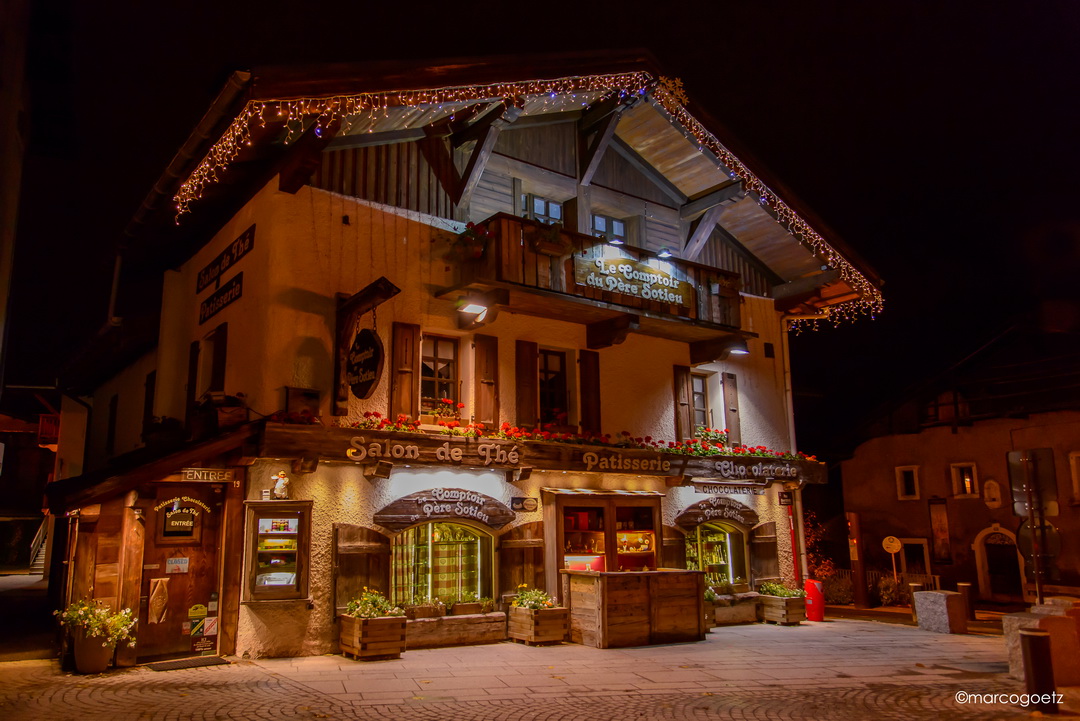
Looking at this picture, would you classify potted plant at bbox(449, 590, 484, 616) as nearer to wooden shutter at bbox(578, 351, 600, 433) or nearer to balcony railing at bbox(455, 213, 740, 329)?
Result: wooden shutter at bbox(578, 351, 600, 433)

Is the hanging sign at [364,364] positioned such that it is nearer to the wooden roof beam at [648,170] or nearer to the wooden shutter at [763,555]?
the wooden roof beam at [648,170]

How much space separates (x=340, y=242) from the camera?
12.9 metres

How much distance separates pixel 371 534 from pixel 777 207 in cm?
1122

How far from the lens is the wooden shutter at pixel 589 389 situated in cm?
1528

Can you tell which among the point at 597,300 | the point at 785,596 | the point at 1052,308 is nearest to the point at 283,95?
the point at 597,300

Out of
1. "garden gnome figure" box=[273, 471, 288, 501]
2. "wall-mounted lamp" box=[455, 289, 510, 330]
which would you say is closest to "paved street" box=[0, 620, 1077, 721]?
"garden gnome figure" box=[273, 471, 288, 501]

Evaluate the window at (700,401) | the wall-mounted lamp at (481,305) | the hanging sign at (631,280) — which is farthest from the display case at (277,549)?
the window at (700,401)

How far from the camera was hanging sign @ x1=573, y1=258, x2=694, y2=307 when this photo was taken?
14.6 metres

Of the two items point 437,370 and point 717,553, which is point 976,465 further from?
point 437,370

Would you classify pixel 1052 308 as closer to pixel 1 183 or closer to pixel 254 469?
pixel 254 469

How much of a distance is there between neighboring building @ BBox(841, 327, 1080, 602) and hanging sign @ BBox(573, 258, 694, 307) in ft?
42.8

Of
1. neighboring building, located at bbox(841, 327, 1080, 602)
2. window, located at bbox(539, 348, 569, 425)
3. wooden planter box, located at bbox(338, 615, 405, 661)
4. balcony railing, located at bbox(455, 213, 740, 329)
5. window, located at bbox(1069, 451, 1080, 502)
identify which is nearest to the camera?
wooden planter box, located at bbox(338, 615, 405, 661)

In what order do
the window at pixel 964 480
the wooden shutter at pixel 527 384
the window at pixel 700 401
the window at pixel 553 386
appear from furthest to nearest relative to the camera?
the window at pixel 964 480 < the window at pixel 700 401 < the window at pixel 553 386 < the wooden shutter at pixel 527 384

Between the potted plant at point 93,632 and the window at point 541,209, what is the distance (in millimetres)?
9735
